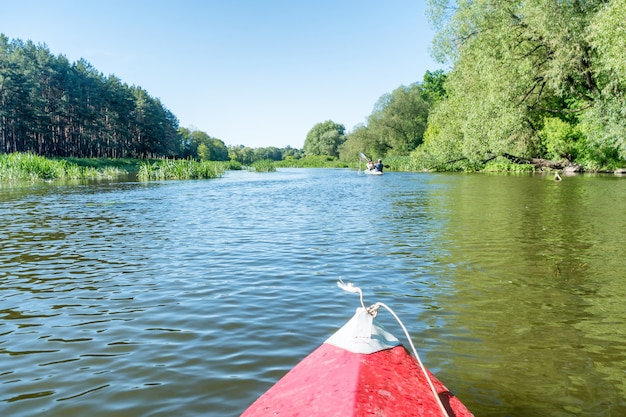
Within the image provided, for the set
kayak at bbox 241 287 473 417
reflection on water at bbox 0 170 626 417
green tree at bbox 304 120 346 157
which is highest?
green tree at bbox 304 120 346 157

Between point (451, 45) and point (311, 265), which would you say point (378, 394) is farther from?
point (451, 45)

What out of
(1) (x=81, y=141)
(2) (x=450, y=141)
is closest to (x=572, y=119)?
(2) (x=450, y=141)

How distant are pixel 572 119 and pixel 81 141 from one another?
252 feet

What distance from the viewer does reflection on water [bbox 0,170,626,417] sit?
402cm

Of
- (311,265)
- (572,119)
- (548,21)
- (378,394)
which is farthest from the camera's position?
(572,119)

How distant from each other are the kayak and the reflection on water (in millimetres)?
1043

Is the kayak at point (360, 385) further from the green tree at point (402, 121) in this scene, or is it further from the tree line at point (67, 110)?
the green tree at point (402, 121)

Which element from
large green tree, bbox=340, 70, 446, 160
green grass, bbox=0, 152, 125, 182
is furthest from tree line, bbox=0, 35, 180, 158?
large green tree, bbox=340, 70, 446, 160

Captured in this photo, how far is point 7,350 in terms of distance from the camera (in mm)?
4938

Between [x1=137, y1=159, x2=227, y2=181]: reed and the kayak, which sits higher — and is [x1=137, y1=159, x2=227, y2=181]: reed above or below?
above

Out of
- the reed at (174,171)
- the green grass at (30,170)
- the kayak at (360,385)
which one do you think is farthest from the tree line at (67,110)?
the kayak at (360,385)

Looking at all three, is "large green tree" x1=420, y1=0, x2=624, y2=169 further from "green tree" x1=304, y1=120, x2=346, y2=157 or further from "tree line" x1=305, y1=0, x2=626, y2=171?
"green tree" x1=304, y1=120, x2=346, y2=157

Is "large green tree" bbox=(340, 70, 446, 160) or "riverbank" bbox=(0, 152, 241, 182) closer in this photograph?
"riverbank" bbox=(0, 152, 241, 182)

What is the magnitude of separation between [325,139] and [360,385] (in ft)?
473
